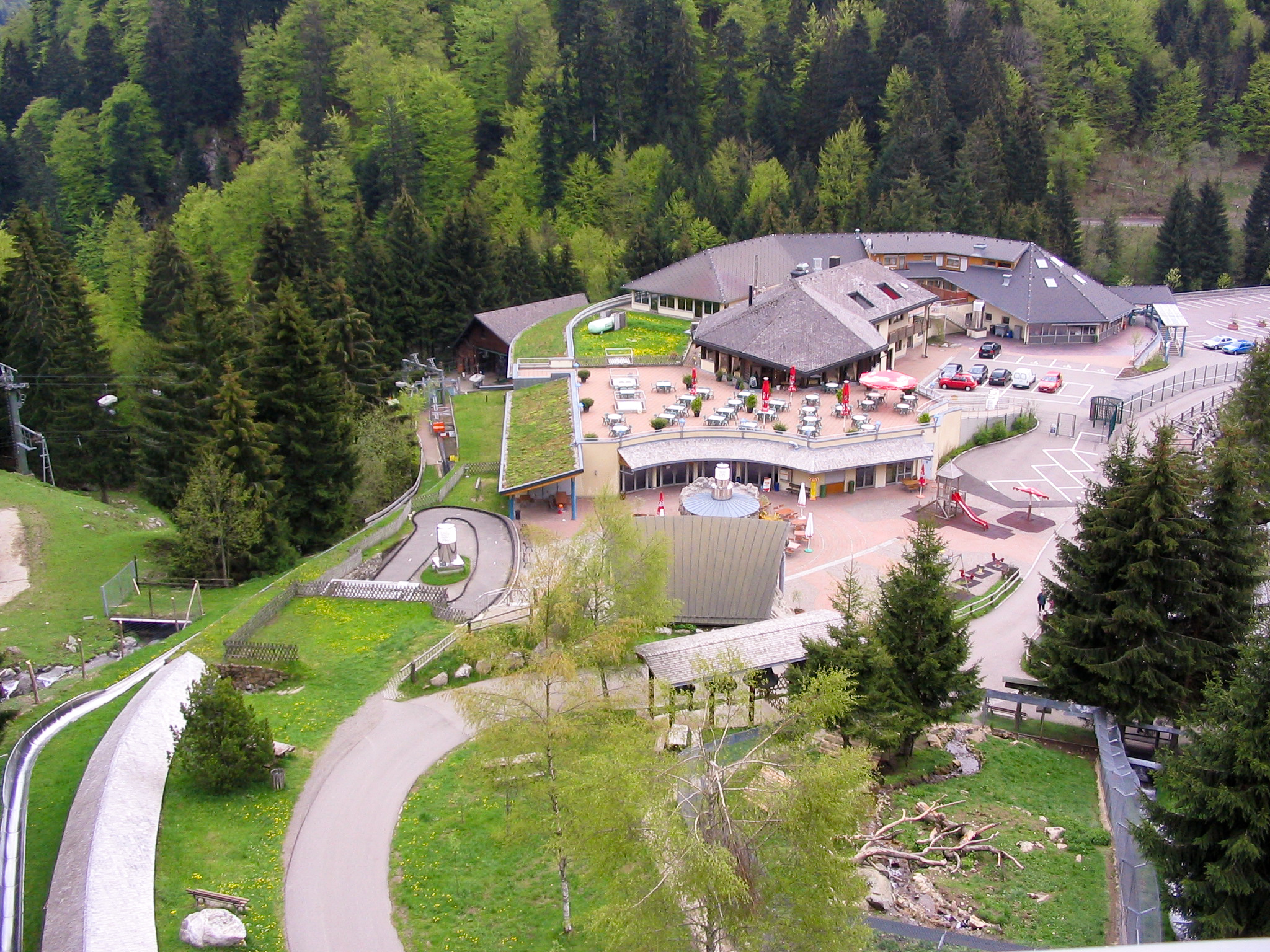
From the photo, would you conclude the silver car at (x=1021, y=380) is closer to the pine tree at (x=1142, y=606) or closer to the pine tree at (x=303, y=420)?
the pine tree at (x=1142, y=606)

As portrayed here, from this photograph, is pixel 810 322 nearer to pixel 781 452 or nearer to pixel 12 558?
pixel 781 452

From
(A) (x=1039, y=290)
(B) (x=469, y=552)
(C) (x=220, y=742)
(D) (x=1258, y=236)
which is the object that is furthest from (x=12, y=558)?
(D) (x=1258, y=236)

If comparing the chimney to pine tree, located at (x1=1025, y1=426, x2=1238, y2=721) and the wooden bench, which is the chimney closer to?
pine tree, located at (x1=1025, y1=426, x2=1238, y2=721)

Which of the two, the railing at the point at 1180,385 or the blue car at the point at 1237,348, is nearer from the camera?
the railing at the point at 1180,385

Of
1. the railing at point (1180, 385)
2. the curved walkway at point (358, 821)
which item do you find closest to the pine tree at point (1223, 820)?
the curved walkway at point (358, 821)

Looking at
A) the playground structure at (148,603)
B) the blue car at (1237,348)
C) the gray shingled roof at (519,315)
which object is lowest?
the playground structure at (148,603)

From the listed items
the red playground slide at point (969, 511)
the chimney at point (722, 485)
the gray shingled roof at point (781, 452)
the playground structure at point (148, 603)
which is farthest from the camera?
the gray shingled roof at point (781, 452)

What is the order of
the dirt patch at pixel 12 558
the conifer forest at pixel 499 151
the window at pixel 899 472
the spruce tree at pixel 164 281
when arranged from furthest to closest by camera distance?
the spruce tree at pixel 164 281 < the conifer forest at pixel 499 151 < the window at pixel 899 472 < the dirt patch at pixel 12 558

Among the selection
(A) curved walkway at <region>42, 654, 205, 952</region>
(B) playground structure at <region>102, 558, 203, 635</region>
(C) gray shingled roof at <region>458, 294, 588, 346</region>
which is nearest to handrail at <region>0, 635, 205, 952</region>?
(A) curved walkway at <region>42, 654, 205, 952</region>
